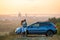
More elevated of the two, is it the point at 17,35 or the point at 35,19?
the point at 35,19

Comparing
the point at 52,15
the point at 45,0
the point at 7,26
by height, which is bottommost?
the point at 7,26

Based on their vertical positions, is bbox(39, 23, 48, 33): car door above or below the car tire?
above

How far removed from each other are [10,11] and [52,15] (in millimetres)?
523

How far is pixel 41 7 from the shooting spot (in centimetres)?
213

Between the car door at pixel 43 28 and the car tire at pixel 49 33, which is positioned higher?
the car door at pixel 43 28

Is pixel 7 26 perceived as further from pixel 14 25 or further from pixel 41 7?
pixel 41 7

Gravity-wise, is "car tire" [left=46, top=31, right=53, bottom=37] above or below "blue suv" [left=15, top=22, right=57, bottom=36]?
below

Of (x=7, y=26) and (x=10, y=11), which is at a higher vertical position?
(x=10, y=11)

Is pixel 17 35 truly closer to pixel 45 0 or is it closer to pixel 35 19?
pixel 35 19

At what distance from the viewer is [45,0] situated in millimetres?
2137

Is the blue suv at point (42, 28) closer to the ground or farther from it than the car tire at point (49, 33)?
farther from it

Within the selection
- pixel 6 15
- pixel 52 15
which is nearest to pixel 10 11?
pixel 6 15

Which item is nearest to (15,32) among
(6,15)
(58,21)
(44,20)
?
(6,15)

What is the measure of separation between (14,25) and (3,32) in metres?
0.16
